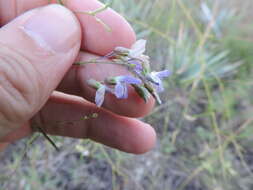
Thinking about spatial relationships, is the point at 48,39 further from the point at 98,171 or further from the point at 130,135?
the point at 98,171

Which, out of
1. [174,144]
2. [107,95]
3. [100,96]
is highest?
[100,96]

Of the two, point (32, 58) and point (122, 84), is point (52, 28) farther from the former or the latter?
point (122, 84)

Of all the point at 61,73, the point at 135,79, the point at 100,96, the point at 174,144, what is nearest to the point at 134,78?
the point at 135,79

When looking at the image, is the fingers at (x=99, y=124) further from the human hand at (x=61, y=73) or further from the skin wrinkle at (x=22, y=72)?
the skin wrinkle at (x=22, y=72)

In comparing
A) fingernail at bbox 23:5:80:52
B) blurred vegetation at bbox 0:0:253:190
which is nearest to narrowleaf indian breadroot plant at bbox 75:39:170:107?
fingernail at bbox 23:5:80:52

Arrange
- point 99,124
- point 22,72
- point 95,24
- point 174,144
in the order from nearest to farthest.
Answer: point 22,72 < point 95,24 < point 99,124 < point 174,144

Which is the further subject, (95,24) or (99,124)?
(99,124)

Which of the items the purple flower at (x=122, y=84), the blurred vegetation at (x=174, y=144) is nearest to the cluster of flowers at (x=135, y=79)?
the purple flower at (x=122, y=84)
